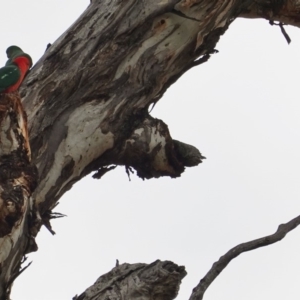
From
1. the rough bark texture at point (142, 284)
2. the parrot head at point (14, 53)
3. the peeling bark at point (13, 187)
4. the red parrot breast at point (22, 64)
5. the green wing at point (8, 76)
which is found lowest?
the rough bark texture at point (142, 284)

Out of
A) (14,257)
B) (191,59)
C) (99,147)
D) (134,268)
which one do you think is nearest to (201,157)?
(191,59)

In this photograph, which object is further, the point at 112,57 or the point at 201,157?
A: the point at 201,157

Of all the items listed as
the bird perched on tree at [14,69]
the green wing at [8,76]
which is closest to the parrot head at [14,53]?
the bird perched on tree at [14,69]

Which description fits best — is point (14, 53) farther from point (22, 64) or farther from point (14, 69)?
point (14, 69)

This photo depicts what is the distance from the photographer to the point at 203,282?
2895 mm

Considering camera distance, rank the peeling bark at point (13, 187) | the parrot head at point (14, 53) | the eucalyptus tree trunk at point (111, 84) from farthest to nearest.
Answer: the parrot head at point (14, 53), the eucalyptus tree trunk at point (111, 84), the peeling bark at point (13, 187)

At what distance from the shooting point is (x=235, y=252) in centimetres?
303

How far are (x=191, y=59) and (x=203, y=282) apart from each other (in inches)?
59.8

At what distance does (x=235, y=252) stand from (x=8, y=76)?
48.9 inches

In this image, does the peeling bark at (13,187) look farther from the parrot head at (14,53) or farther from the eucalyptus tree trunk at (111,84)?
the parrot head at (14,53)

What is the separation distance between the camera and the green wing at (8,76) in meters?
3.37

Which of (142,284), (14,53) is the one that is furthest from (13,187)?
(14,53)

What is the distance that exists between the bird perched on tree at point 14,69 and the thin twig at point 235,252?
1114 mm

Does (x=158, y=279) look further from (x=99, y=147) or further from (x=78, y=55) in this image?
(x=78, y=55)
